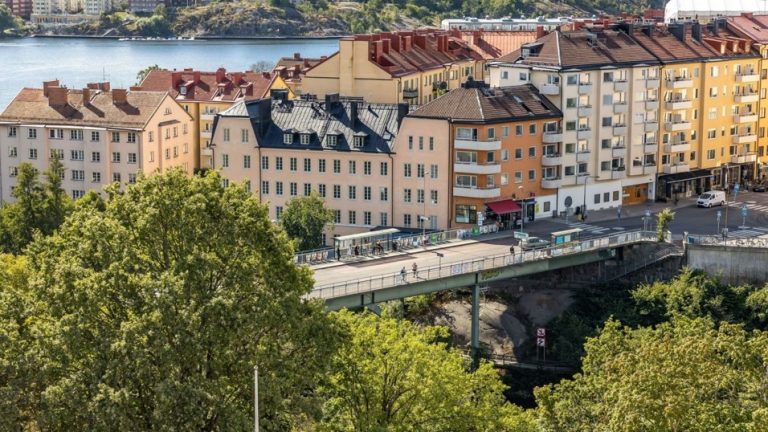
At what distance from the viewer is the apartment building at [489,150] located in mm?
81125

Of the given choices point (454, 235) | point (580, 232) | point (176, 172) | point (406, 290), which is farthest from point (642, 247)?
point (176, 172)

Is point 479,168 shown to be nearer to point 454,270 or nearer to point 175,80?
point 454,270

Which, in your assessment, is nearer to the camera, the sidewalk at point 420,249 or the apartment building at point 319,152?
the sidewalk at point 420,249

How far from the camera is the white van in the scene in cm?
8894

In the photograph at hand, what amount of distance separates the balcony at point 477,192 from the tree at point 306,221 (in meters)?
7.17

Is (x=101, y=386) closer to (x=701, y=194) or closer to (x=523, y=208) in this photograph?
(x=523, y=208)

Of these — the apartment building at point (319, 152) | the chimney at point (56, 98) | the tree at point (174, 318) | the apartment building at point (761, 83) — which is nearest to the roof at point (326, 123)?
the apartment building at point (319, 152)

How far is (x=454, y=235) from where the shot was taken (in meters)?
77.8

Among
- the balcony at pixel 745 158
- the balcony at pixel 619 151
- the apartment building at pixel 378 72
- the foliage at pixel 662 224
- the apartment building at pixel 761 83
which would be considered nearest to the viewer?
the foliage at pixel 662 224

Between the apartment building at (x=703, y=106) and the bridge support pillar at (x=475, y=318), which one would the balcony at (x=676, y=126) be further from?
the bridge support pillar at (x=475, y=318)

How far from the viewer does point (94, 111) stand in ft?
314

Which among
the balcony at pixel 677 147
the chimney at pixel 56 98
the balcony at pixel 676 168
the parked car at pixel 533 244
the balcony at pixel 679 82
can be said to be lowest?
the parked car at pixel 533 244

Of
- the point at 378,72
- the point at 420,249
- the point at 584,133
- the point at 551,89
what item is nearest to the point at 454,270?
the point at 420,249

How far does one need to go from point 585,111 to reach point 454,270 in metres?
21.8
